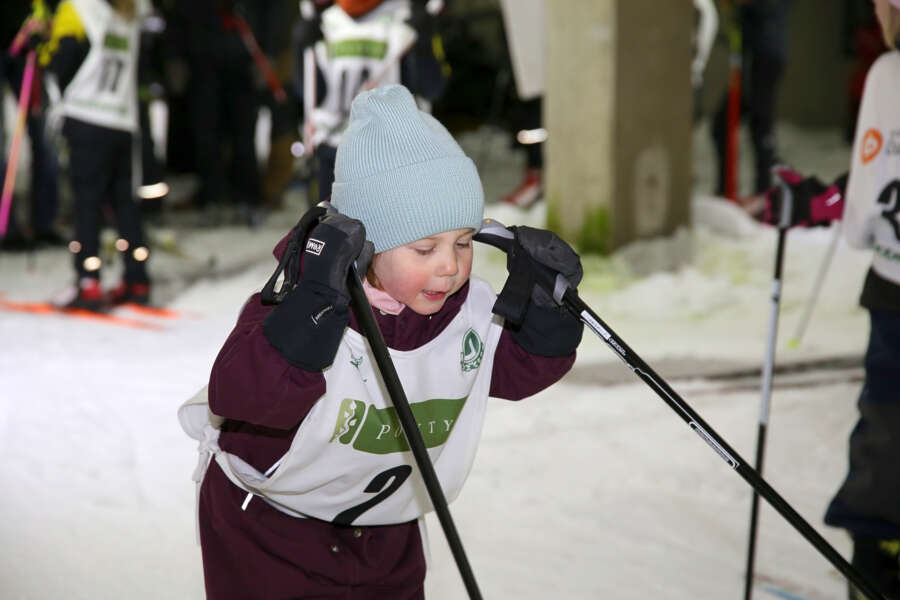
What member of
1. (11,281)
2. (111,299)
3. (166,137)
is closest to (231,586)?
(111,299)

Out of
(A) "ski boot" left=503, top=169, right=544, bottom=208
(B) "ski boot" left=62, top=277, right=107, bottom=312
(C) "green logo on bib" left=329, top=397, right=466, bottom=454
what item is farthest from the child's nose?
(A) "ski boot" left=503, top=169, right=544, bottom=208

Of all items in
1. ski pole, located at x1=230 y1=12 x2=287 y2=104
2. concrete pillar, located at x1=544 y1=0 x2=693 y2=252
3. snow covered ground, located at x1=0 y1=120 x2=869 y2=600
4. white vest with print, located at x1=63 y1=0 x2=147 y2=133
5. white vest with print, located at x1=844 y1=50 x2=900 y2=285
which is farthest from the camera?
ski pole, located at x1=230 y1=12 x2=287 y2=104

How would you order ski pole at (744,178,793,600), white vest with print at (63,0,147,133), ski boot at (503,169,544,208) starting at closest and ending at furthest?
ski pole at (744,178,793,600) < white vest with print at (63,0,147,133) < ski boot at (503,169,544,208)

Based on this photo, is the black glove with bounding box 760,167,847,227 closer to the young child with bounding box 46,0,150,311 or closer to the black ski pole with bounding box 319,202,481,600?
the black ski pole with bounding box 319,202,481,600

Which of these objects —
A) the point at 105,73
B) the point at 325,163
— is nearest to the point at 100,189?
the point at 105,73

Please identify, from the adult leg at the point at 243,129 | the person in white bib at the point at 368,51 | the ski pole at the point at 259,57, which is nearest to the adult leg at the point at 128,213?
the person in white bib at the point at 368,51

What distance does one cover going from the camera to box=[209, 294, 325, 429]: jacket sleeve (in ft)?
5.60

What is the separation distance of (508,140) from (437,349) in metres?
10.2

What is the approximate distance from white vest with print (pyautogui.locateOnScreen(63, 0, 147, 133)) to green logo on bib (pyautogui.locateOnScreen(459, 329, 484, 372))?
4.09 m

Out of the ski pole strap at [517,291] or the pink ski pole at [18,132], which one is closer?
the ski pole strap at [517,291]

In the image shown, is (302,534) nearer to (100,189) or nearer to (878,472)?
(878,472)

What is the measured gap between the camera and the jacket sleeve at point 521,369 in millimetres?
2035

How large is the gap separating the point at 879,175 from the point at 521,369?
1.03m

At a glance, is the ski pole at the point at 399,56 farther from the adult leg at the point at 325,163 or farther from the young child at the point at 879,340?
the young child at the point at 879,340
